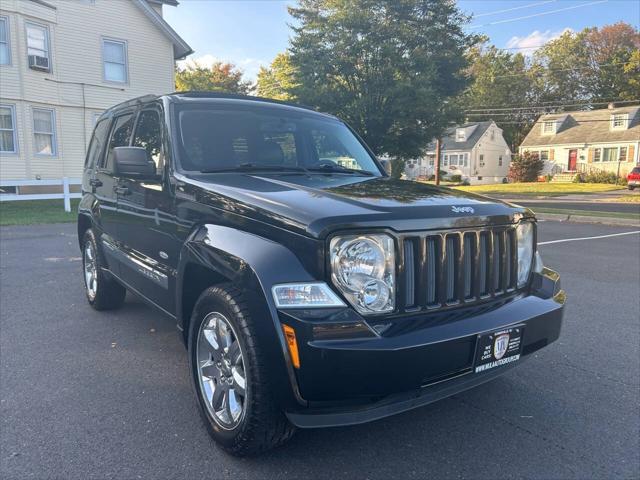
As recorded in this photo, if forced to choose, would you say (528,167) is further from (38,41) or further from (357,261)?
(357,261)

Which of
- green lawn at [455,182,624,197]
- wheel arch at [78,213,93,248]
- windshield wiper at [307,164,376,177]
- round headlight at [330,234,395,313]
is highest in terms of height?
windshield wiper at [307,164,376,177]

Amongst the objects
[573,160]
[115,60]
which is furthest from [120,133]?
[573,160]

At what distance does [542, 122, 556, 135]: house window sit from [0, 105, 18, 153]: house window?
47.7 metres

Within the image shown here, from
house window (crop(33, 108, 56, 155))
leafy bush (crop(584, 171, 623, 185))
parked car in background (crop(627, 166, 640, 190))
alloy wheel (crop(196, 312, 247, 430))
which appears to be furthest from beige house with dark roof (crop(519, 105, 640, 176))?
alloy wheel (crop(196, 312, 247, 430))

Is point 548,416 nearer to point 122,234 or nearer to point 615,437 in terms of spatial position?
point 615,437

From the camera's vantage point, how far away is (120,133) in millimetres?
4613

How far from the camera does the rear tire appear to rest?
16.2 feet

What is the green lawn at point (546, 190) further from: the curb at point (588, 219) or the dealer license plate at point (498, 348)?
the dealer license plate at point (498, 348)

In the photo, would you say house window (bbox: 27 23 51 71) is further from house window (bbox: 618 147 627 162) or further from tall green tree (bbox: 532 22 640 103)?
tall green tree (bbox: 532 22 640 103)

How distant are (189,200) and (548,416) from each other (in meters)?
2.60

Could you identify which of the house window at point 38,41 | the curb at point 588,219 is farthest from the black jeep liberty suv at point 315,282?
the house window at point 38,41

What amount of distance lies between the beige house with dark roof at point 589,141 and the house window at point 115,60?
134 ft

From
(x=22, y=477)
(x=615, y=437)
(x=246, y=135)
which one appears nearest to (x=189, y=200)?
(x=246, y=135)

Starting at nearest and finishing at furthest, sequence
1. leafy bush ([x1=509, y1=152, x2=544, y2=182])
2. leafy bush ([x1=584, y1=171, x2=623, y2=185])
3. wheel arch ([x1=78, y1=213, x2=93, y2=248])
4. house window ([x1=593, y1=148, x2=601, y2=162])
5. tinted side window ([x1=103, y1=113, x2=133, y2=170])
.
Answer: tinted side window ([x1=103, y1=113, x2=133, y2=170]) < wheel arch ([x1=78, y1=213, x2=93, y2=248]) < leafy bush ([x1=584, y1=171, x2=623, y2=185]) < house window ([x1=593, y1=148, x2=601, y2=162]) < leafy bush ([x1=509, y1=152, x2=544, y2=182])
